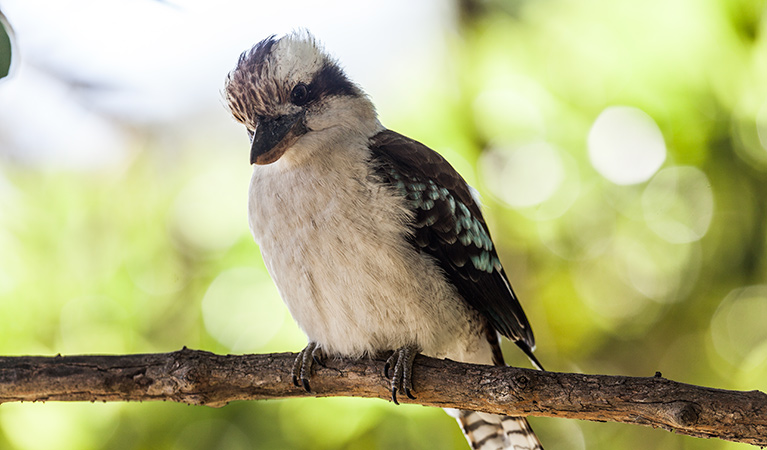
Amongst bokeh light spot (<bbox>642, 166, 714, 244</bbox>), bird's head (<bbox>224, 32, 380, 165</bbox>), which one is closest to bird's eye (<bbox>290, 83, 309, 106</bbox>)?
bird's head (<bbox>224, 32, 380, 165</bbox>)

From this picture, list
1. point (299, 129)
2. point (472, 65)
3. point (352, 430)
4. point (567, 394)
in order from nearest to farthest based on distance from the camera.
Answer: point (567, 394), point (299, 129), point (352, 430), point (472, 65)

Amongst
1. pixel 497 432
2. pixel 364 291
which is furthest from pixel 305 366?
pixel 497 432

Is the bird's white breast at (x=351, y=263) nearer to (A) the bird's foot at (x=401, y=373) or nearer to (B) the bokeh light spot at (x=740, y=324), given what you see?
(A) the bird's foot at (x=401, y=373)

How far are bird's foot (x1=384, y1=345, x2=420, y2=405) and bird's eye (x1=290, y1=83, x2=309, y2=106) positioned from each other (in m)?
0.76

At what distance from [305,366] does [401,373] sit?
25cm

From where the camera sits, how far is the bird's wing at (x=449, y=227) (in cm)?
178

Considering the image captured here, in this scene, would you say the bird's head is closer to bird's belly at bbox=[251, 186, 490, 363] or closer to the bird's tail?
bird's belly at bbox=[251, 186, 490, 363]

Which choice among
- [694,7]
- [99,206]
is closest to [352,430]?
[99,206]

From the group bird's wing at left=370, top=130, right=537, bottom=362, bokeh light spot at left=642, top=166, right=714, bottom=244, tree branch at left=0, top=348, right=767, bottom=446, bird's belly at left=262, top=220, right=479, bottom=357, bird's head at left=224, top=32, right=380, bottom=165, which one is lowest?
tree branch at left=0, top=348, right=767, bottom=446

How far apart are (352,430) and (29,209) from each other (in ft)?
5.16

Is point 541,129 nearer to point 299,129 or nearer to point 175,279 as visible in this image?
point 299,129

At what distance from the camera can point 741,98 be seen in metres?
2.62

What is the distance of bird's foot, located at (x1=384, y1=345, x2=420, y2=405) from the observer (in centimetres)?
160

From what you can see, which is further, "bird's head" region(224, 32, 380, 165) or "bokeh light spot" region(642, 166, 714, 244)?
"bokeh light spot" region(642, 166, 714, 244)
